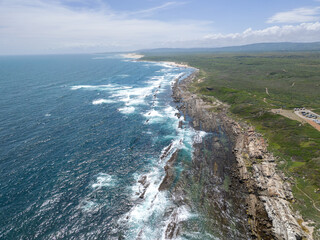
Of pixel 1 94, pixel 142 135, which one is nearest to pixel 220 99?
pixel 142 135

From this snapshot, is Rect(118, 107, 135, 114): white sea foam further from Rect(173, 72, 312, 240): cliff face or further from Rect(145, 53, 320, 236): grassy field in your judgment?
Rect(145, 53, 320, 236): grassy field

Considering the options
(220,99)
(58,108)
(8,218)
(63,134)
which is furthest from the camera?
(220,99)

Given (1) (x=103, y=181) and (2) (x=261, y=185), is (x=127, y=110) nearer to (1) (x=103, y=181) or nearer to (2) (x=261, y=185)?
(1) (x=103, y=181)

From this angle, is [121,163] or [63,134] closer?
[121,163]

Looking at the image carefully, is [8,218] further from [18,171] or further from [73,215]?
[18,171]

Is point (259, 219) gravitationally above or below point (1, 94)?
below

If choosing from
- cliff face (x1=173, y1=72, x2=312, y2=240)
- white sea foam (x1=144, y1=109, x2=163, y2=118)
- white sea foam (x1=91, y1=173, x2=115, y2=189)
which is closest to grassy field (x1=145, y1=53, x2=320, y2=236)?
cliff face (x1=173, y1=72, x2=312, y2=240)

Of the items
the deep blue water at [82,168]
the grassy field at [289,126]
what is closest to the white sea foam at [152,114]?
the deep blue water at [82,168]
